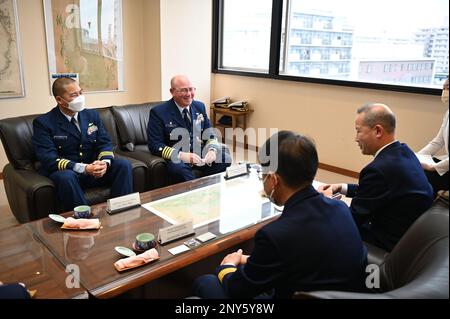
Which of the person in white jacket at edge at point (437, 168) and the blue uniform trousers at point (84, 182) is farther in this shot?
the blue uniform trousers at point (84, 182)

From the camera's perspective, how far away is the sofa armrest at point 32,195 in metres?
2.31

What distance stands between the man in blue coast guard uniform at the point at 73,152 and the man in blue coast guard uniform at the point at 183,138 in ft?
1.25

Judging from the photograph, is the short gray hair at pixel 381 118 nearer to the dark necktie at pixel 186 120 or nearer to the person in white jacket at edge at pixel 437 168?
the person in white jacket at edge at pixel 437 168

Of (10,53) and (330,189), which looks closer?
(330,189)

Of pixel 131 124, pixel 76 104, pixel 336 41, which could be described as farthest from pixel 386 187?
pixel 336 41

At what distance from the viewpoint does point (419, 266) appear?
108 cm

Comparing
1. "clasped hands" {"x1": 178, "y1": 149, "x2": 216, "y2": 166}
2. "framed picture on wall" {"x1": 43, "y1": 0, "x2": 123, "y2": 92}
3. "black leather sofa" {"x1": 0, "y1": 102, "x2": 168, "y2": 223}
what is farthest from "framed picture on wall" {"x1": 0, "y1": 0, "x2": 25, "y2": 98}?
"clasped hands" {"x1": 178, "y1": 149, "x2": 216, "y2": 166}

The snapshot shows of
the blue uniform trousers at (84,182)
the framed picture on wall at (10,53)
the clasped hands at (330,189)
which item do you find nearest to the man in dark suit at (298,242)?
the clasped hands at (330,189)

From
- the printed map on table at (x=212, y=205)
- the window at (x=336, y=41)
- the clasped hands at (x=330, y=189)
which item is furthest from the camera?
the window at (x=336, y=41)

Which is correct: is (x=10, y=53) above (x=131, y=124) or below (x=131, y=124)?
above

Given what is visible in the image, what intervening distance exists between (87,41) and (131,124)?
1.47 metres

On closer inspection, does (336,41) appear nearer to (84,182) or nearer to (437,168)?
(437,168)

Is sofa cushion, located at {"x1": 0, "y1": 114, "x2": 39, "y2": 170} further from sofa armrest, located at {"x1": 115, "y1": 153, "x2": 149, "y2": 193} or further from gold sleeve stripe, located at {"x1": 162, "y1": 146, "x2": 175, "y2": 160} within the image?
gold sleeve stripe, located at {"x1": 162, "y1": 146, "x2": 175, "y2": 160}
